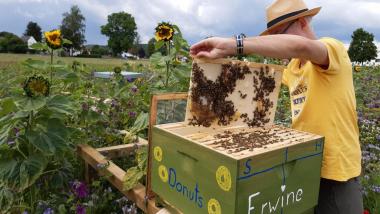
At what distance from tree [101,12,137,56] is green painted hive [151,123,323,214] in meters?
67.6

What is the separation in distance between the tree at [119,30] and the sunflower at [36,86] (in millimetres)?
66903

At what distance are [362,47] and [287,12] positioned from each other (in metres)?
30.5

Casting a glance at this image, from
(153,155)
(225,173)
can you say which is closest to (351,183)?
(225,173)

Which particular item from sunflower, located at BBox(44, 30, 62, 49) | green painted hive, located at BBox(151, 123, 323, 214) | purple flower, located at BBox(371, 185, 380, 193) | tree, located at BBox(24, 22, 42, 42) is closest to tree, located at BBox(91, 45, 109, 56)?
tree, located at BBox(24, 22, 42, 42)

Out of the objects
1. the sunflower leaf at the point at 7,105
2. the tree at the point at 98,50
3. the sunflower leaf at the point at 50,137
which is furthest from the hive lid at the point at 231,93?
the tree at the point at 98,50

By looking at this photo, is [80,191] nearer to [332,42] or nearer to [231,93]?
[231,93]

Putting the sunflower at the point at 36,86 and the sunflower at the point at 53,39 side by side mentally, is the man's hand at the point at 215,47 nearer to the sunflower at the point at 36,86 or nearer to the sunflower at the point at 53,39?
the sunflower at the point at 36,86

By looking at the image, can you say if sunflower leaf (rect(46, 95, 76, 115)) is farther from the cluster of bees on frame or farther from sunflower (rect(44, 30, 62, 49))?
the cluster of bees on frame

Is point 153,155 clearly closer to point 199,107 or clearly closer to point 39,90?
point 199,107

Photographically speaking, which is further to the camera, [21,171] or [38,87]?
[21,171]

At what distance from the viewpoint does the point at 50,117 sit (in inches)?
104

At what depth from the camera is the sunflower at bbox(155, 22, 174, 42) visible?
2.85 metres

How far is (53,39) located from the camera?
2.99 meters

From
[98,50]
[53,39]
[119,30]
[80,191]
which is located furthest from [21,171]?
[119,30]
